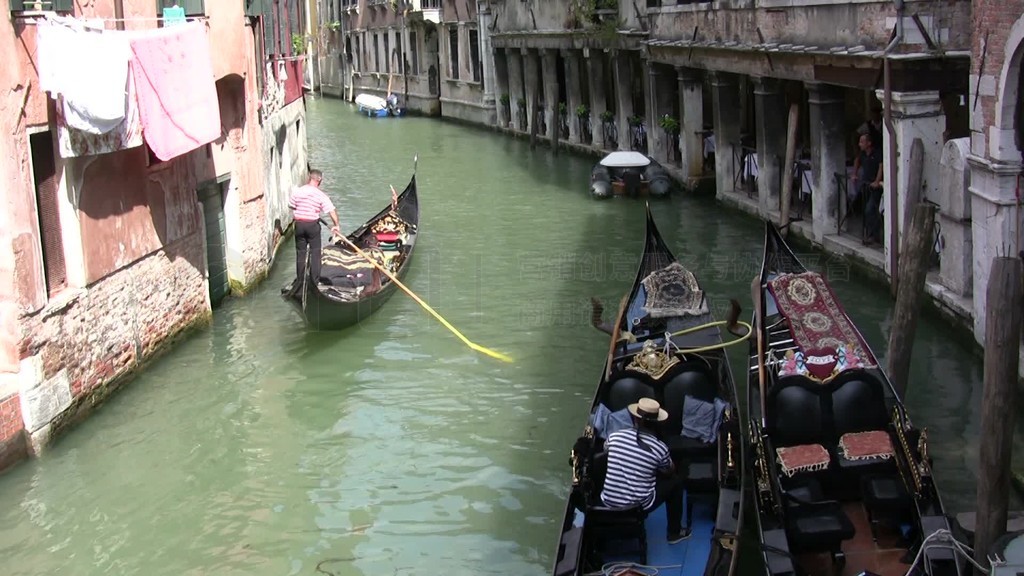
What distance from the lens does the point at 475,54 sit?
2448 centimetres

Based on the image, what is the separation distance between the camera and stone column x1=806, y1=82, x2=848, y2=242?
9.65 metres

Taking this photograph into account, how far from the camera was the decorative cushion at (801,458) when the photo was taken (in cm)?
484

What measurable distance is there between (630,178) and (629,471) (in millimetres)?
9187

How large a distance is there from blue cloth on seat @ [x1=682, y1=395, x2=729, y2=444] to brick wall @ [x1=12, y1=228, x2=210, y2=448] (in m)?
3.25

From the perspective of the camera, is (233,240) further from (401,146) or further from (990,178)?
(401,146)

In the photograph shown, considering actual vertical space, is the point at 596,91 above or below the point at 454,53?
below

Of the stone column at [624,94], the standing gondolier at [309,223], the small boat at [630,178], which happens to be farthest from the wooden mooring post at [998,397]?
the stone column at [624,94]

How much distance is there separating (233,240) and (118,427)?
2906 millimetres

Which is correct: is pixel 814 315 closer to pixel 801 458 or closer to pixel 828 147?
pixel 801 458

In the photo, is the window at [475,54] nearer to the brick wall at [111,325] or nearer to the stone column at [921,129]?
the brick wall at [111,325]

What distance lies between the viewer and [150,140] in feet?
22.2

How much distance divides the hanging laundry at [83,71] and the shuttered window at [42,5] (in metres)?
0.06

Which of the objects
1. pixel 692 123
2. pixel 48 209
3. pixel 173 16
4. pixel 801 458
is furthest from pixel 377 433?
pixel 692 123

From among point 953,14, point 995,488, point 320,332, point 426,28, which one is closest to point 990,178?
point 953,14
